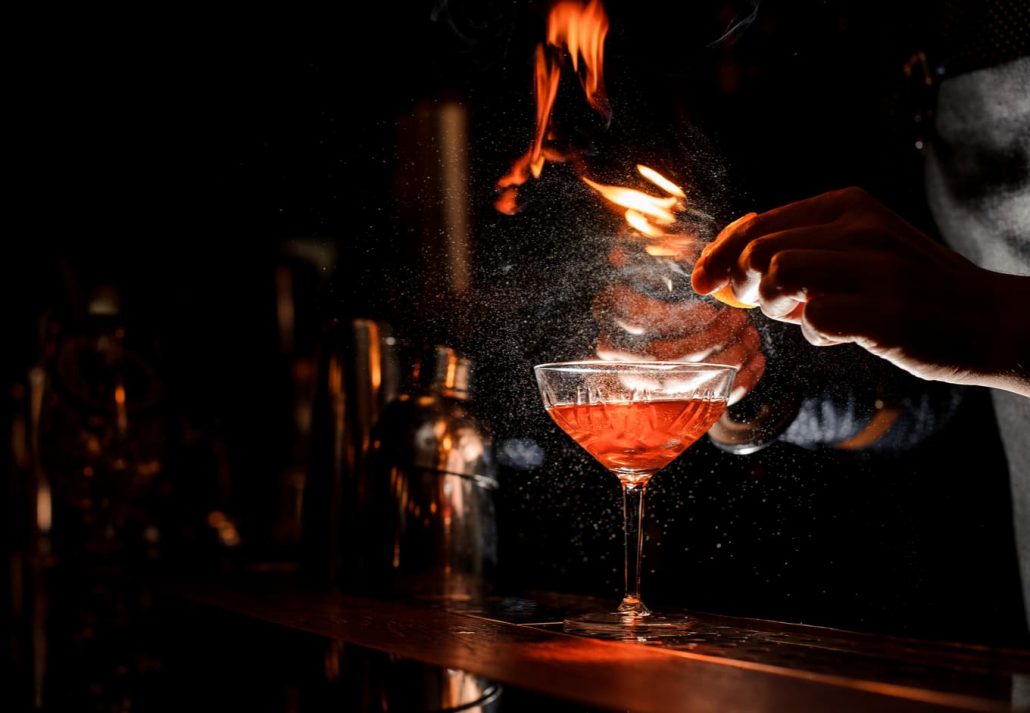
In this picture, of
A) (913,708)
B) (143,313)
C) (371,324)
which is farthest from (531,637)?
(143,313)

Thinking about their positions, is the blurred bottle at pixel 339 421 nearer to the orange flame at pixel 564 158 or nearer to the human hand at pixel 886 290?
the orange flame at pixel 564 158

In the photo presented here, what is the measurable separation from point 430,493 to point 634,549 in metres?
0.37

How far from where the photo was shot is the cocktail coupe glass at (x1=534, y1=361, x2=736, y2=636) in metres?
1.01

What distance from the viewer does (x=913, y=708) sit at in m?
0.63

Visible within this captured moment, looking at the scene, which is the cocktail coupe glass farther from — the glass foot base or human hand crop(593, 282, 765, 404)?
human hand crop(593, 282, 765, 404)

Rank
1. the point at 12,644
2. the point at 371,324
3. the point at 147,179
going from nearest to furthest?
1. the point at 12,644
2. the point at 371,324
3. the point at 147,179

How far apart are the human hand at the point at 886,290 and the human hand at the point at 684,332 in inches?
11.2

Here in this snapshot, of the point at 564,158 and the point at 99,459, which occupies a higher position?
the point at 564,158

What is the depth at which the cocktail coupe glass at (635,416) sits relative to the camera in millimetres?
1007

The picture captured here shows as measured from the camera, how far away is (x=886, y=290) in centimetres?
85

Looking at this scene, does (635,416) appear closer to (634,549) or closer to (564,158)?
(634,549)

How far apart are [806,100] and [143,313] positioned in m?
2.35

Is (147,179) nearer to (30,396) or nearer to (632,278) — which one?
(30,396)

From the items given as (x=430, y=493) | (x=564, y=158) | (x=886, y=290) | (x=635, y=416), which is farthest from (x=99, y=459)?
(x=886, y=290)
